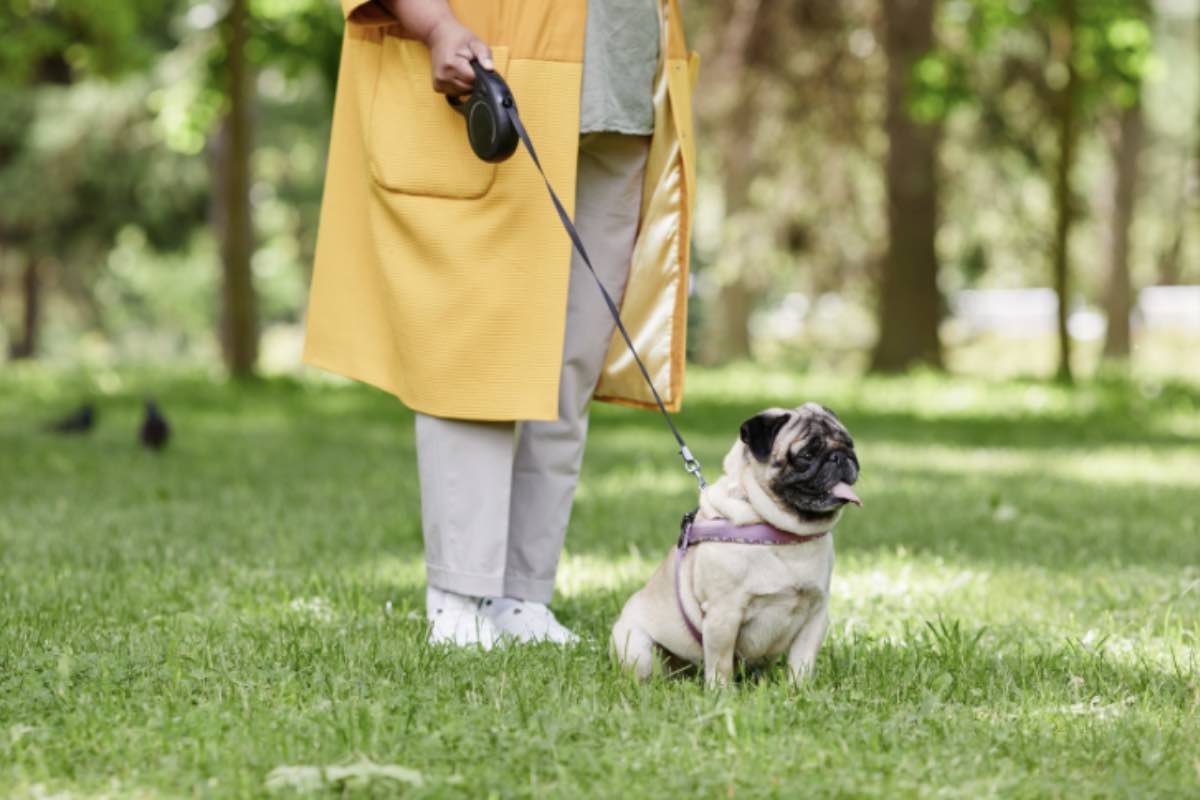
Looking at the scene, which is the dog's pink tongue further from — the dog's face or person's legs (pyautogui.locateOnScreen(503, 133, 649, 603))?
person's legs (pyautogui.locateOnScreen(503, 133, 649, 603))

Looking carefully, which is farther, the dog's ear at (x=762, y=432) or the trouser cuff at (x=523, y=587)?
the trouser cuff at (x=523, y=587)

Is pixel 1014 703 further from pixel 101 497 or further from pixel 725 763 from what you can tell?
pixel 101 497

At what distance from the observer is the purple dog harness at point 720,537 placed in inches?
126

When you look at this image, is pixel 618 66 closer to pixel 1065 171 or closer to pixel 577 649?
pixel 577 649

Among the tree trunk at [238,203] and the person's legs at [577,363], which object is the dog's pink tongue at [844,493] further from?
the tree trunk at [238,203]

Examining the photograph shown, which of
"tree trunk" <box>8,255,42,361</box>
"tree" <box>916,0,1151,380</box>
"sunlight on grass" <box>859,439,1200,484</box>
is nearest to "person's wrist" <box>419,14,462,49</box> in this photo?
"sunlight on grass" <box>859,439,1200,484</box>

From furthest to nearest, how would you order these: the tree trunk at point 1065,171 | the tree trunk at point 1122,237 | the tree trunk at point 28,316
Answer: the tree trunk at point 28,316
the tree trunk at point 1122,237
the tree trunk at point 1065,171

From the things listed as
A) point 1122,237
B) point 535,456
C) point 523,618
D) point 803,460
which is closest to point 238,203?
point 535,456

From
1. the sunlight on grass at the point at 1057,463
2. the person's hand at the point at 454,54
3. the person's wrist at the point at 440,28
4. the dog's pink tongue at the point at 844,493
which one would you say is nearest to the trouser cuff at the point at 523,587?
the dog's pink tongue at the point at 844,493

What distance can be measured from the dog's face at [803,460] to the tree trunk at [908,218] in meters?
A: 12.1

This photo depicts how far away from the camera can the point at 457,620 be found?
3830 millimetres

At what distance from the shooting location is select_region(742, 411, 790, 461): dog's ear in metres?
3.21

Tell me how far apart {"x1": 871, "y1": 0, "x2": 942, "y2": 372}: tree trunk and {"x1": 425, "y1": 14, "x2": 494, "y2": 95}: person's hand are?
11794 mm

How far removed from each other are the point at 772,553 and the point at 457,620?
1002 mm
